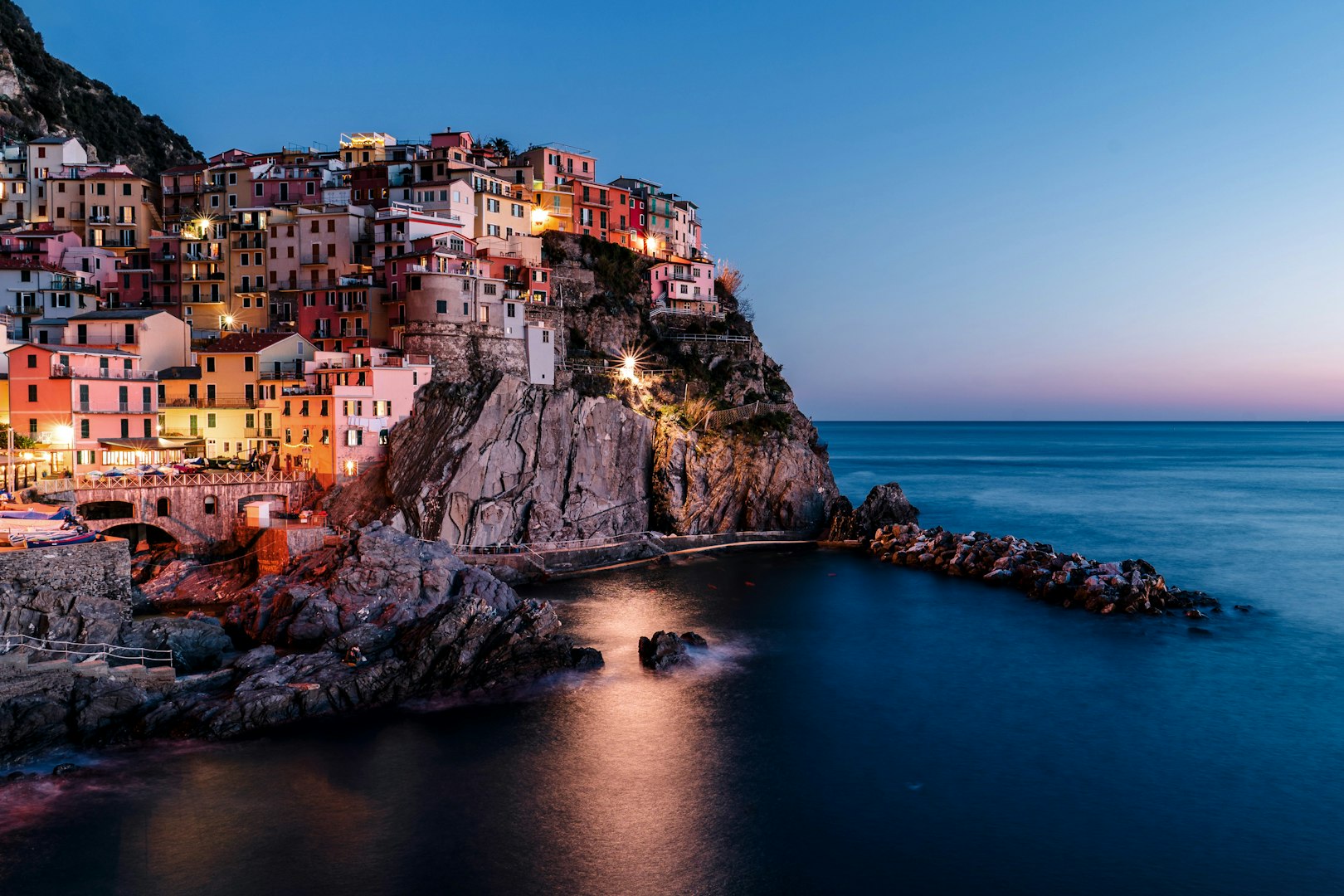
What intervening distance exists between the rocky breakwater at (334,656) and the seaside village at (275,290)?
44.8 feet

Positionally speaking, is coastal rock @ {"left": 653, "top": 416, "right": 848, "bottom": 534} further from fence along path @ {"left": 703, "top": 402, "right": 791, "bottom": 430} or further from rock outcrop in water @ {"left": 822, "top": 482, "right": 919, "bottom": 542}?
fence along path @ {"left": 703, "top": 402, "right": 791, "bottom": 430}

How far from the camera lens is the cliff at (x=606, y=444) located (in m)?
48.9

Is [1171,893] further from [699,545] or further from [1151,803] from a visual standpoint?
[699,545]

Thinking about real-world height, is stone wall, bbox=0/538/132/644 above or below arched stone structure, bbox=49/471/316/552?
below

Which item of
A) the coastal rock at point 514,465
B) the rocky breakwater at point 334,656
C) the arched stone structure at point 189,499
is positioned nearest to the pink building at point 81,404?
the arched stone structure at point 189,499

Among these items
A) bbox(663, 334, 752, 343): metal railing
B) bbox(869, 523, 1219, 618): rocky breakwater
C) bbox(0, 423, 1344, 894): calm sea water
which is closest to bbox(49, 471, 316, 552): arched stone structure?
bbox(0, 423, 1344, 894): calm sea water

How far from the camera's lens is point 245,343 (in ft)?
176

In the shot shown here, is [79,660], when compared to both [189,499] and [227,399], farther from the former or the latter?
[227,399]

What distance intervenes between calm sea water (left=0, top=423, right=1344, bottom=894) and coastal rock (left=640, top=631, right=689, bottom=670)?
27.6 inches

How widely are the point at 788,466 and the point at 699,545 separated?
26.7ft

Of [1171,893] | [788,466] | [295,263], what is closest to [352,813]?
[1171,893]

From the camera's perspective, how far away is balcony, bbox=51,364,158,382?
44781mm

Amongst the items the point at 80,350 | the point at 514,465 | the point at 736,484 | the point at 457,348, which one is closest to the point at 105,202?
the point at 80,350

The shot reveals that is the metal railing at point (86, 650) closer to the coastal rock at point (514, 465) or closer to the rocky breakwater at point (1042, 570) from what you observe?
the coastal rock at point (514, 465)
